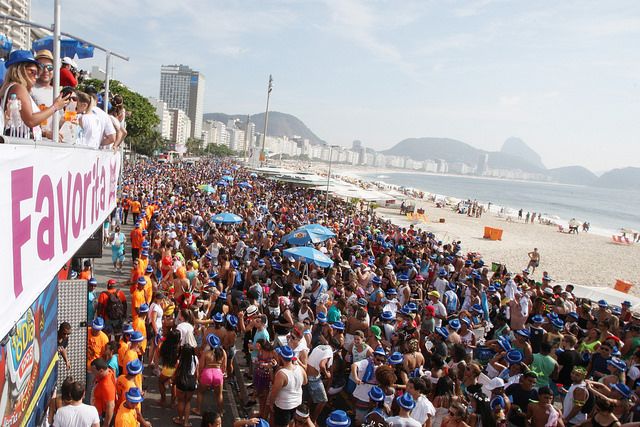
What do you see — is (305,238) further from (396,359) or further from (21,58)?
(21,58)

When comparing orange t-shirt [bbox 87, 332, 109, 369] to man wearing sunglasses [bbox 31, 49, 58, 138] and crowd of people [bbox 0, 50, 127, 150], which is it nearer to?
crowd of people [bbox 0, 50, 127, 150]

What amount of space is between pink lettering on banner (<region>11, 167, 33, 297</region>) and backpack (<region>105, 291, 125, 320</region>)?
588cm

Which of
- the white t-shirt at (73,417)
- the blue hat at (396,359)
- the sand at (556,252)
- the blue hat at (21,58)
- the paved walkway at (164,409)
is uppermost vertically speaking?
the blue hat at (21,58)

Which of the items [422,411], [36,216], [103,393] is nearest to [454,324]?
[422,411]

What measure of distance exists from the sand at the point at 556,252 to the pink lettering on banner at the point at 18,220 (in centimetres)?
2243

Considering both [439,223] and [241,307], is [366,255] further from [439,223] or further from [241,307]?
[439,223]

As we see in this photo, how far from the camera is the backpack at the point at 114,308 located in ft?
24.7

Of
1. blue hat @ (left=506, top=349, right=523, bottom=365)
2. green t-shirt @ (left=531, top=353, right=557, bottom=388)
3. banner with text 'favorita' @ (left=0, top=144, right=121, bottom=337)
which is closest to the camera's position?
banner with text 'favorita' @ (left=0, top=144, right=121, bottom=337)

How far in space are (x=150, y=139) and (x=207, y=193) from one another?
6411cm

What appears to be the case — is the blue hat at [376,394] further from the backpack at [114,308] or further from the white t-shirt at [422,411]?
the backpack at [114,308]

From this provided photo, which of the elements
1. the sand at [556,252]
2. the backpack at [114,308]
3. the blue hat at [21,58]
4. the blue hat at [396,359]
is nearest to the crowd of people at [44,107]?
the blue hat at [21,58]

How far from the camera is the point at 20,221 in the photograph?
2100mm

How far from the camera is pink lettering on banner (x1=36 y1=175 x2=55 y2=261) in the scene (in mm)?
2406

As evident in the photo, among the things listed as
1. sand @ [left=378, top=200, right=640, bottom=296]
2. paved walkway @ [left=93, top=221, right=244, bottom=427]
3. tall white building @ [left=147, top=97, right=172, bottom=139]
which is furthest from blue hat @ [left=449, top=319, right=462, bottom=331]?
tall white building @ [left=147, top=97, right=172, bottom=139]
